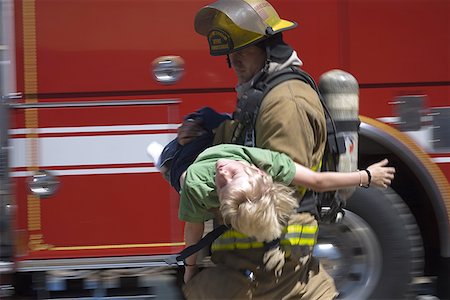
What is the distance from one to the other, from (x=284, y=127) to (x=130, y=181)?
2.04m

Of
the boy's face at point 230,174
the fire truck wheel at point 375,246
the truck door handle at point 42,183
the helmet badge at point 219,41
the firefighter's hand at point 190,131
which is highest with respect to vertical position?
the helmet badge at point 219,41

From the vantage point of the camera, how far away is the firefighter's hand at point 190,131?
259cm

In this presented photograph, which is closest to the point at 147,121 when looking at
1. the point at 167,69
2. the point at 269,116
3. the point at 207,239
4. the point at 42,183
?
the point at 167,69

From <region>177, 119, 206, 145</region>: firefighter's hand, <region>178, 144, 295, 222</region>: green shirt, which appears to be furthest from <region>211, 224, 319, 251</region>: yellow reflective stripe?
<region>177, 119, 206, 145</region>: firefighter's hand

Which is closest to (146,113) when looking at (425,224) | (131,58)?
(131,58)

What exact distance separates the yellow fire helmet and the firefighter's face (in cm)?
5

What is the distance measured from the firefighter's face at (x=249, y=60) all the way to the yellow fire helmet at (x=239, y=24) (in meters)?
0.05

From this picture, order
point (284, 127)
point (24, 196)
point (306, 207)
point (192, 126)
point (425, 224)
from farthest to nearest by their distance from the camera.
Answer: point (425, 224), point (24, 196), point (192, 126), point (306, 207), point (284, 127)

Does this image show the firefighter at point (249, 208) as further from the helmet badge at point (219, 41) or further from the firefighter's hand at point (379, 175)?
the helmet badge at point (219, 41)

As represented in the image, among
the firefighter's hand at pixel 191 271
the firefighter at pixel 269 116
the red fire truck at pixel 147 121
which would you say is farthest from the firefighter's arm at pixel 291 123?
the red fire truck at pixel 147 121

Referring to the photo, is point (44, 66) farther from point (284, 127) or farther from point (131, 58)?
point (284, 127)

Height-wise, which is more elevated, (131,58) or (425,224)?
(131,58)

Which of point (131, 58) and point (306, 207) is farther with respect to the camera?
→ point (131, 58)

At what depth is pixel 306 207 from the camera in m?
2.42
